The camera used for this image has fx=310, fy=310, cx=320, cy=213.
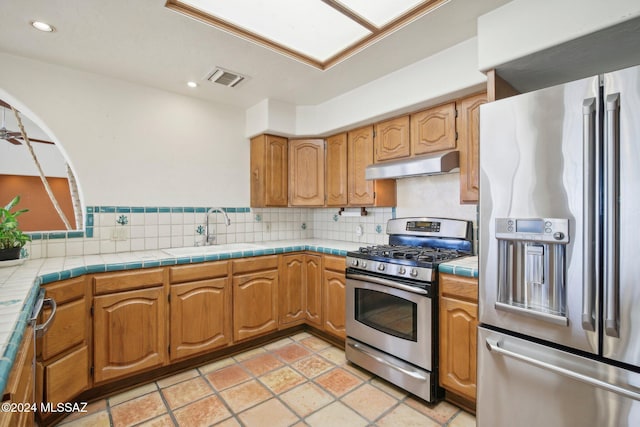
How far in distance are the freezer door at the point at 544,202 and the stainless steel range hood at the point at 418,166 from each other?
603 mm

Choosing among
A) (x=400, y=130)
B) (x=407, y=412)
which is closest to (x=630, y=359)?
(x=407, y=412)

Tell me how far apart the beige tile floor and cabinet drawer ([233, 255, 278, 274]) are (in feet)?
2.42

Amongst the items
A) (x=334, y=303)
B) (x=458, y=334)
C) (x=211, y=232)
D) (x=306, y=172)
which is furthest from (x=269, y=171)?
(x=458, y=334)

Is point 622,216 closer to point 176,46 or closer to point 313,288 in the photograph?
point 313,288

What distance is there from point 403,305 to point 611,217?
3.95 feet

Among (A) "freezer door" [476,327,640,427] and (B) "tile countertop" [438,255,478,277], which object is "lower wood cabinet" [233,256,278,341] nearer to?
(B) "tile countertop" [438,255,478,277]

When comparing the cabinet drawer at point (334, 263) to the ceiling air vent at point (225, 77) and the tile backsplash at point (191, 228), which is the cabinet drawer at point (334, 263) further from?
the ceiling air vent at point (225, 77)

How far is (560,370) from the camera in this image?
126cm

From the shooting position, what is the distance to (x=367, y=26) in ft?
6.03

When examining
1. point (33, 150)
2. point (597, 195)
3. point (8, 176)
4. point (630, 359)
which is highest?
point (33, 150)

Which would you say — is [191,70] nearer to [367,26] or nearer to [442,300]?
[367,26]

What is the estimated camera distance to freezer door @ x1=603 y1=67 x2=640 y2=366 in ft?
3.65

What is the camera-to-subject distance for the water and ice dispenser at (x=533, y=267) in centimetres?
128

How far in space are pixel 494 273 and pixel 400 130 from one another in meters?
1.45
